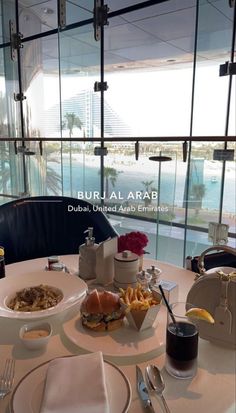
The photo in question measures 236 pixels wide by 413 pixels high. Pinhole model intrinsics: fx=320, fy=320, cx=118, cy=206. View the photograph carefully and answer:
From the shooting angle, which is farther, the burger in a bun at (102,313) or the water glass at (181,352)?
the burger in a bun at (102,313)

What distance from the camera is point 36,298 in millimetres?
1113

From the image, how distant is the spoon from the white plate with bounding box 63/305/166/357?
74mm

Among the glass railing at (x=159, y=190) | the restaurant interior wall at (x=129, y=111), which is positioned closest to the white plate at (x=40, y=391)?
the restaurant interior wall at (x=129, y=111)

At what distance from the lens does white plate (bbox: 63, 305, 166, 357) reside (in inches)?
34.4

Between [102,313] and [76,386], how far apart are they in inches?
10.7

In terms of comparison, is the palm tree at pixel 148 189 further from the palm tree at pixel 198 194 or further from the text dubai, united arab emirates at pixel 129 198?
the palm tree at pixel 198 194

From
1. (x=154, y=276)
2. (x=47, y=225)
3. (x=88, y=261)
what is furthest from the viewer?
(x=47, y=225)

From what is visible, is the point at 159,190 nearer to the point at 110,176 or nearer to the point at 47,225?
the point at 110,176

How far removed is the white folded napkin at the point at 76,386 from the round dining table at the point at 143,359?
74mm

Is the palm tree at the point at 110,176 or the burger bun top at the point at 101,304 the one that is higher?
the palm tree at the point at 110,176

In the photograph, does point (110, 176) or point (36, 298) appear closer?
point (36, 298)

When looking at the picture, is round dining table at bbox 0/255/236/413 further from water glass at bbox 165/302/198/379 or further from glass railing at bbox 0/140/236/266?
glass railing at bbox 0/140/236/266

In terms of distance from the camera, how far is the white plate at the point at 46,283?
3.28 ft

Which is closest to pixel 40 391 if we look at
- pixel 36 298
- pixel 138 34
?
pixel 36 298
